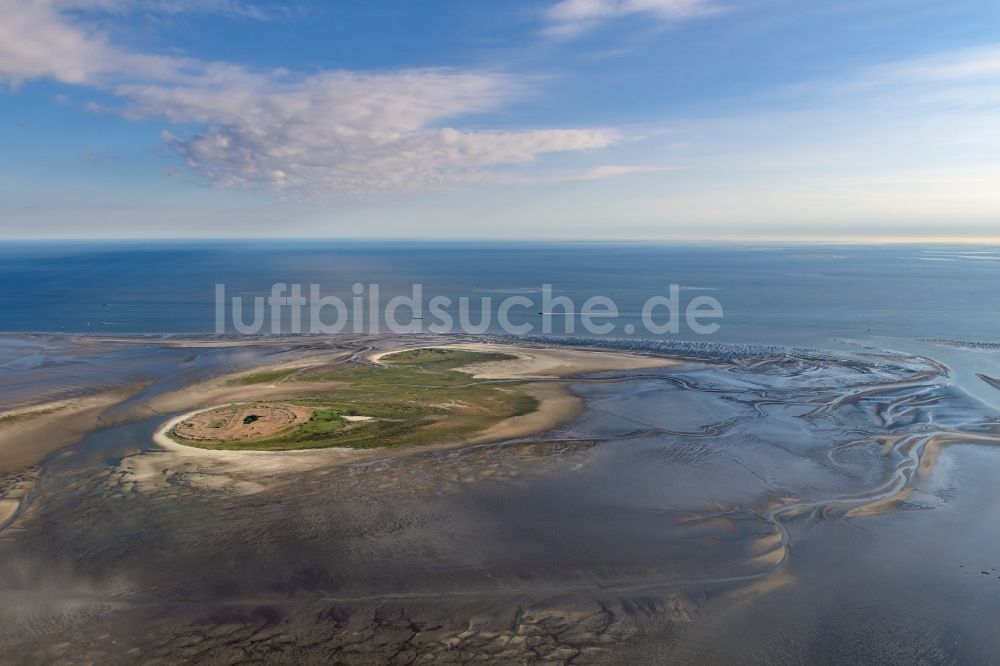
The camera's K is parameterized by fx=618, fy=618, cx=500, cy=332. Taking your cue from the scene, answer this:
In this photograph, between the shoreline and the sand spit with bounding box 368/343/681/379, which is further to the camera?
the sand spit with bounding box 368/343/681/379

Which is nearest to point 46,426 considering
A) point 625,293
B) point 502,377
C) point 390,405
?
point 390,405

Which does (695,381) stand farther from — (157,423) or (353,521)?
(157,423)

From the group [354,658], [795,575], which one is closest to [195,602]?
[354,658]

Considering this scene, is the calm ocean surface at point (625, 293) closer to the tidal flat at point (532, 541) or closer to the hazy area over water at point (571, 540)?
the hazy area over water at point (571, 540)

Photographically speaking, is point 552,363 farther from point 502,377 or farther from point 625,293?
point 625,293

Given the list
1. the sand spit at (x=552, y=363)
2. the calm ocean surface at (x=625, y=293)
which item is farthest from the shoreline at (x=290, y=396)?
the calm ocean surface at (x=625, y=293)

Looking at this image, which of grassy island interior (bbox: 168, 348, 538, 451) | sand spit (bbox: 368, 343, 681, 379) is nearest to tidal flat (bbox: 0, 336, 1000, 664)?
grassy island interior (bbox: 168, 348, 538, 451)

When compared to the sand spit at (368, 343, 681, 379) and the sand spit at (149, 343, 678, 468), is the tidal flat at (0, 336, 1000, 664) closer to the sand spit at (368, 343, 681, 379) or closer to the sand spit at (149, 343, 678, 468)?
the sand spit at (149, 343, 678, 468)
